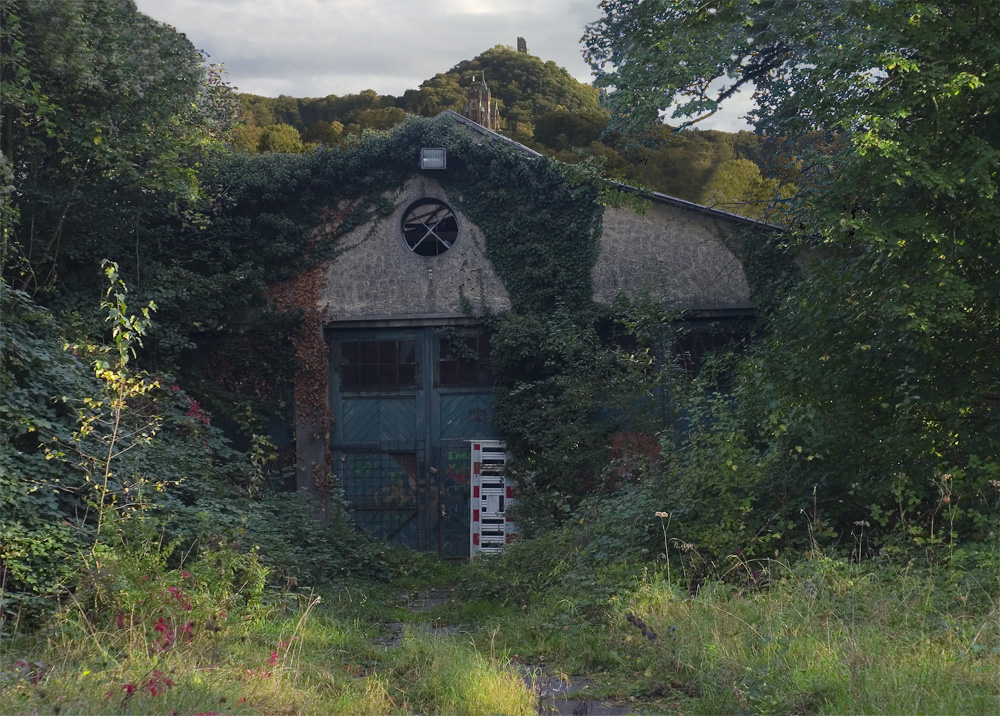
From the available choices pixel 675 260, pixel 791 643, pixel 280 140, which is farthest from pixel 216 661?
pixel 280 140

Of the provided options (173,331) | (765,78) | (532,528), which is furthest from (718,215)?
(173,331)

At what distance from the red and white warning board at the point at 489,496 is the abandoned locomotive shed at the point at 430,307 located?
246 mm

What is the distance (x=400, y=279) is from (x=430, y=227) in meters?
0.92

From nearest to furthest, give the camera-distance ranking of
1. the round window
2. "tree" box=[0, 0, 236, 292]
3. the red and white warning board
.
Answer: "tree" box=[0, 0, 236, 292]
the red and white warning board
the round window

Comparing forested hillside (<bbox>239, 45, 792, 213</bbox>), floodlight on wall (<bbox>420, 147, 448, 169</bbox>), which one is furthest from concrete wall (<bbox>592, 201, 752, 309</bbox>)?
forested hillside (<bbox>239, 45, 792, 213</bbox>)

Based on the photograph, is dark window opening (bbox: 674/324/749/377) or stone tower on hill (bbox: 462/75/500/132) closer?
dark window opening (bbox: 674/324/749/377)

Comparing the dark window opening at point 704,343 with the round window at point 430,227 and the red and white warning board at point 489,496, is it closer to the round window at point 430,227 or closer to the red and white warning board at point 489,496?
the red and white warning board at point 489,496

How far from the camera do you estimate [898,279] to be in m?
7.25

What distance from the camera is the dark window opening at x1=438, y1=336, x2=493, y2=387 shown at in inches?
543

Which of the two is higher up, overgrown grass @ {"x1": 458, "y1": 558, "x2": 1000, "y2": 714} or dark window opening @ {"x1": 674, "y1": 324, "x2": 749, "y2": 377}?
dark window opening @ {"x1": 674, "y1": 324, "x2": 749, "y2": 377}

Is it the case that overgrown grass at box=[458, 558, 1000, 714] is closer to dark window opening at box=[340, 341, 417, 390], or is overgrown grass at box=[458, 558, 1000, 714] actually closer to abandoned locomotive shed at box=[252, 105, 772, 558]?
abandoned locomotive shed at box=[252, 105, 772, 558]

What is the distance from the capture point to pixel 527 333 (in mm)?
13273

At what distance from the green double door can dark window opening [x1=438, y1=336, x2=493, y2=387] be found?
0.05ft

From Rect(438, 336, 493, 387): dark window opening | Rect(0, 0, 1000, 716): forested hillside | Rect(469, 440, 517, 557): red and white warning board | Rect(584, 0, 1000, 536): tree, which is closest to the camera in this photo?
Rect(0, 0, 1000, 716): forested hillside
